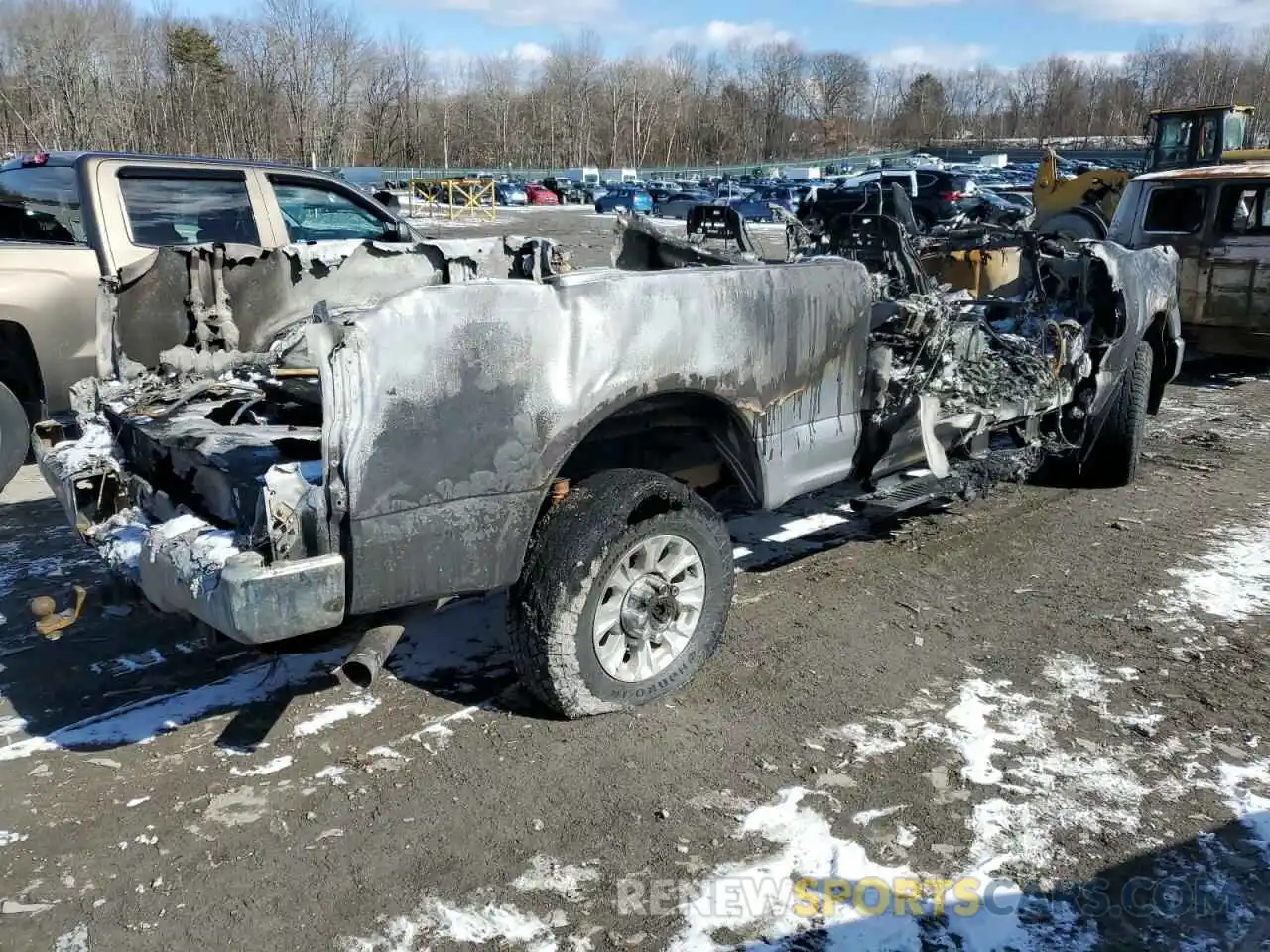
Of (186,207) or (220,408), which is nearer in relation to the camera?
(220,408)

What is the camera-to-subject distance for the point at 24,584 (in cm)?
457

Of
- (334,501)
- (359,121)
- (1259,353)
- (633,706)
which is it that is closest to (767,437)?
(633,706)

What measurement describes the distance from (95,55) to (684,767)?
5201cm

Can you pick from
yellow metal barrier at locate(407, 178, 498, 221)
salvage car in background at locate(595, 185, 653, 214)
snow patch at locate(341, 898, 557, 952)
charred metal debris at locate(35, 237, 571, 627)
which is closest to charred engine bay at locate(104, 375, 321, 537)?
charred metal debris at locate(35, 237, 571, 627)

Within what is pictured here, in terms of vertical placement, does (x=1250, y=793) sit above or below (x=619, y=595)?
below

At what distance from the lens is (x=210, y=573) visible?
109 inches

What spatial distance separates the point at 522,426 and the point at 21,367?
4376 millimetres

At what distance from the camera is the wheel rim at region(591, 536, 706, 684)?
11.0 ft

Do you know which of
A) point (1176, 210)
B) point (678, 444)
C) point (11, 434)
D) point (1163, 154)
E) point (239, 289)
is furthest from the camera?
point (1163, 154)

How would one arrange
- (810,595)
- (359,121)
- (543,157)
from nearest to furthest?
1. (810,595)
2. (359,121)
3. (543,157)

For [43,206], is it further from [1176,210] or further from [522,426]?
[1176,210]

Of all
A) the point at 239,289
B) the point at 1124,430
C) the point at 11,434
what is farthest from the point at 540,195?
the point at 239,289

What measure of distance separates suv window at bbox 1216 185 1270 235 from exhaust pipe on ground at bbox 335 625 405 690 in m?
9.01

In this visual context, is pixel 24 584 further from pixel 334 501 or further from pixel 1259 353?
pixel 1259 353
